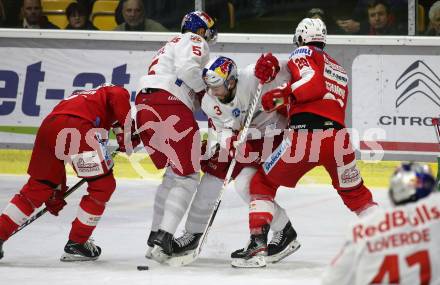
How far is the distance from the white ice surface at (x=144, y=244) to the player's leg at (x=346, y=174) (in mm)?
360

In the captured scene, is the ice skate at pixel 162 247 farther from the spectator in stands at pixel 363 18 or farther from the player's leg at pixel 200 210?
the spectator in stands at pixel 363 18

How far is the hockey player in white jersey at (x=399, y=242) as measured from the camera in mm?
3451

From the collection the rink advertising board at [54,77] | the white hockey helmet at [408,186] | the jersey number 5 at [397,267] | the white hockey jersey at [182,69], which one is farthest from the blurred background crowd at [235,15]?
the jersey number 5 at [397,267]

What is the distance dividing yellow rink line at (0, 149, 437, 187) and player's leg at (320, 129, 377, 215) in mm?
2232

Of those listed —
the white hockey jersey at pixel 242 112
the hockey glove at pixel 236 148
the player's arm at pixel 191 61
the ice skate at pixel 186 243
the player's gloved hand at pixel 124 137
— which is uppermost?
the player's arm at pixel 191 61

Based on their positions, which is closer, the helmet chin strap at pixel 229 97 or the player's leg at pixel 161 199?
the helmet chin strap at pixel 229 97

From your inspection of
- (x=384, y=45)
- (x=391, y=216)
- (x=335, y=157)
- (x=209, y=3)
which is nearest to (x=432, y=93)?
(x=384, y=45)

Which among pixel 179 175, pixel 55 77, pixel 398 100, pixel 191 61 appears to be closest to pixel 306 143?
pixel 179 175

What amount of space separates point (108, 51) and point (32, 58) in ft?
1.92

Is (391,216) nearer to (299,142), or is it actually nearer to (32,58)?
(299,142)

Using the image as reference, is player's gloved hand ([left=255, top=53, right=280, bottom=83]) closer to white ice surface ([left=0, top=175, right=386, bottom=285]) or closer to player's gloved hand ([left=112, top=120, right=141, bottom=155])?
player's gloved hand ([left=112, top=120, right=141, bottom=155])

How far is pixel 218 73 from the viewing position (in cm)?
561

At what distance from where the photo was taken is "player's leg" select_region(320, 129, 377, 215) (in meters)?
5.54

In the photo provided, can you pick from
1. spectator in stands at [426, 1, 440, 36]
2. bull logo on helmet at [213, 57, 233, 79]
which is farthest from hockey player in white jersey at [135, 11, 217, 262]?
spectator in stands at [426, 1, 440, 36]
